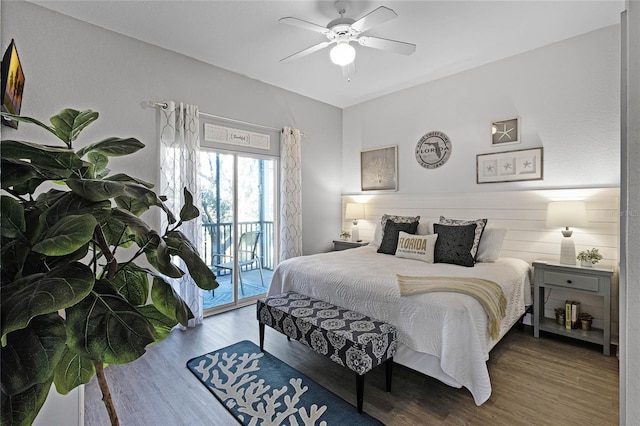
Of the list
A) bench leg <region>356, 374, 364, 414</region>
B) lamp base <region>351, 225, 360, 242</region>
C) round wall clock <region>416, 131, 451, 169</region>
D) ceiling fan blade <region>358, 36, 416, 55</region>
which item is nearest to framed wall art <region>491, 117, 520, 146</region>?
round wall clock <region>416, 131, 451, 169</region>

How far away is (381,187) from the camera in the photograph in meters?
4.66

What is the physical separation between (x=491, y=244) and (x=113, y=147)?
337 centimetres

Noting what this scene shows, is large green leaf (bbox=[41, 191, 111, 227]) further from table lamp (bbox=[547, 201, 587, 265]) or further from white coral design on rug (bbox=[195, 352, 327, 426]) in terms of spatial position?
table lamp (bbox=[547, 201, 587, 265])

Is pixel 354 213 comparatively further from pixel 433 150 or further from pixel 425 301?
pixel 425 301

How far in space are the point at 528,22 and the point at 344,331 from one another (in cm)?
313

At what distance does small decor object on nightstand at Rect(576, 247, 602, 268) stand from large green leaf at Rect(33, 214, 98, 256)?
3656 mm

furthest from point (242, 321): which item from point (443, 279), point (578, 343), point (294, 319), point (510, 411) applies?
point (578, 343)

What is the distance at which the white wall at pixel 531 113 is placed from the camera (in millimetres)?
2891

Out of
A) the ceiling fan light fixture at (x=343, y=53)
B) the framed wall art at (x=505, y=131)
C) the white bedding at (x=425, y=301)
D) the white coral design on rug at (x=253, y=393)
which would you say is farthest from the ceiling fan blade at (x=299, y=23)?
the white coral design on rug at (x=253, y=393)

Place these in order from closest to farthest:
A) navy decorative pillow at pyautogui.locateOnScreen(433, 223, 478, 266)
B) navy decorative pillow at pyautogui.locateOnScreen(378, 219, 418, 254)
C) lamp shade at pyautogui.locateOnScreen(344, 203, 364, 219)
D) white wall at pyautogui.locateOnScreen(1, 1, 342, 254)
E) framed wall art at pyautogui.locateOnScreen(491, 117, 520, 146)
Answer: white wall at pyautogui.locateOnScreen(1, 1, 342, 254)
navy decorative pillow at pyautogui.locateOnScreen(433, 223, 478, 266)
framed wall art at pyautogui.locateOnScreen(491, 117, 520, 146)
navy decorative pillow at pyautogui.locateOnScreen(378, 219, 418, 254)
lamp shade at pyautogui.locateOnScreen(344, 203, 364, 219)

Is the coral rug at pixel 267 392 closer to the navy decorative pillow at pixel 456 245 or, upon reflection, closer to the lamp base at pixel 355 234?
the navy decorative pillow at pixel 456 245

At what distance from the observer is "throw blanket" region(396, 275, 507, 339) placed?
6.86 ft

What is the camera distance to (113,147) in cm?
81

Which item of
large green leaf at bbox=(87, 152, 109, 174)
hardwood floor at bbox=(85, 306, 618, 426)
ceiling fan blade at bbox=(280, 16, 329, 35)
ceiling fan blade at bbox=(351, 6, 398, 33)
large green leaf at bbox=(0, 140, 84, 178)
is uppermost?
ceiling fan blade at bbox=(280, 16, 329, 35)
